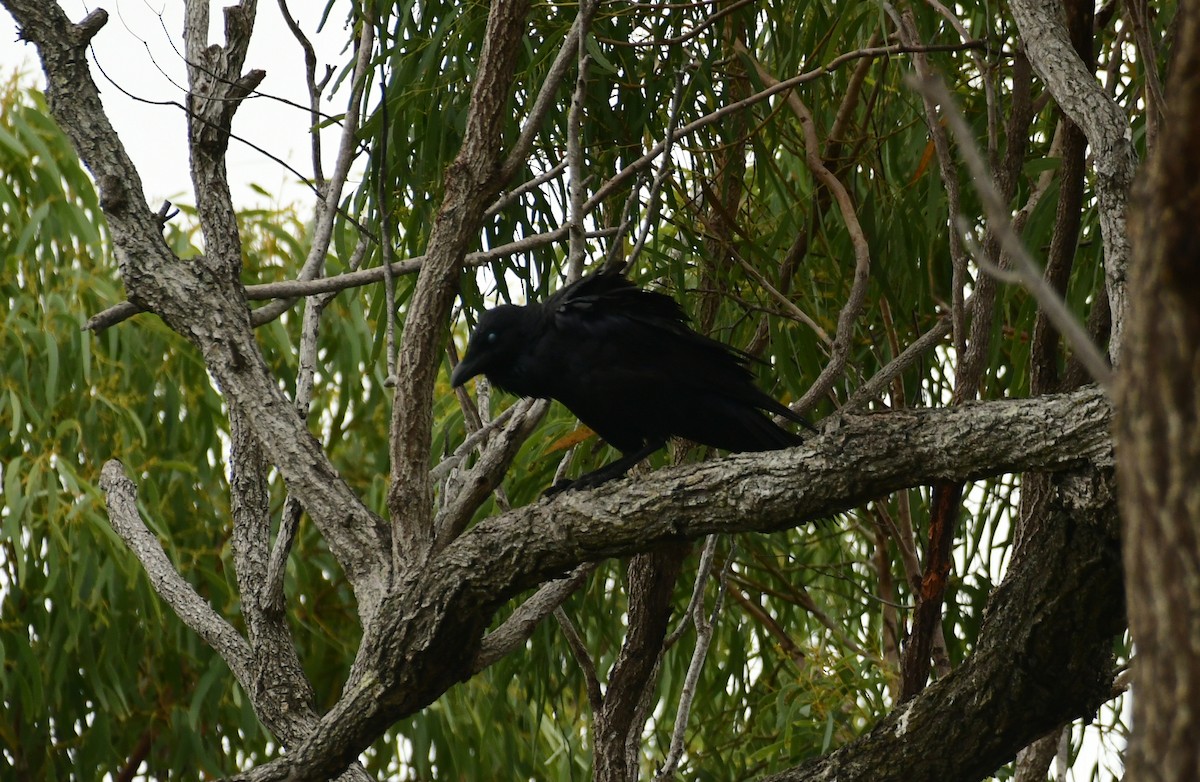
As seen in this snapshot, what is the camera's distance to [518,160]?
225 cm

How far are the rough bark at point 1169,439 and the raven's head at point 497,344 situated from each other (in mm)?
2018

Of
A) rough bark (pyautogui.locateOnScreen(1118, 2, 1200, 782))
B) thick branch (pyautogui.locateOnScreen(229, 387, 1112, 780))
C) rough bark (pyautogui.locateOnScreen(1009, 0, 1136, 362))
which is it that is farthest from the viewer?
rough bark (pyautogui.locateOnScreen(1009, 0, 1136, 362))

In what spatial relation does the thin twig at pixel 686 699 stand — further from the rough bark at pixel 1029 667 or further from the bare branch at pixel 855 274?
the rough bark at pixel 1029 667

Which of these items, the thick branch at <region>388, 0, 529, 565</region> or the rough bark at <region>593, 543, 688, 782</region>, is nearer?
the thick branch at <region>388, 0, 529, 565</region>

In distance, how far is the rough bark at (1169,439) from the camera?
2.51 ft

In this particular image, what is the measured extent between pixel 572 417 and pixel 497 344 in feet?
3.45

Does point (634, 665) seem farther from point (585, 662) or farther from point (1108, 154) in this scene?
point (1108, 154)

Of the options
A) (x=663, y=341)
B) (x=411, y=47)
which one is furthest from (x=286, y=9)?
(x=663, y=341)

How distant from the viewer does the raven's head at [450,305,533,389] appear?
9.04ft

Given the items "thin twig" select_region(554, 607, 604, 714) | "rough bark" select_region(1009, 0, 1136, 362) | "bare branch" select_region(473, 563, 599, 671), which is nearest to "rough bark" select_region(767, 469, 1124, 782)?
"rough bark" select_region(1009, 0, 1136, 362)

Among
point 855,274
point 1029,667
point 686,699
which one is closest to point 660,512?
point 1029,667

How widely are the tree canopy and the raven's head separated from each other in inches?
7.9

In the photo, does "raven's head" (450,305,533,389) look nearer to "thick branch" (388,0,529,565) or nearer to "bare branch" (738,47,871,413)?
"thick branch" (388,0,529,565)

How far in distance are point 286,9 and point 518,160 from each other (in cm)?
92
